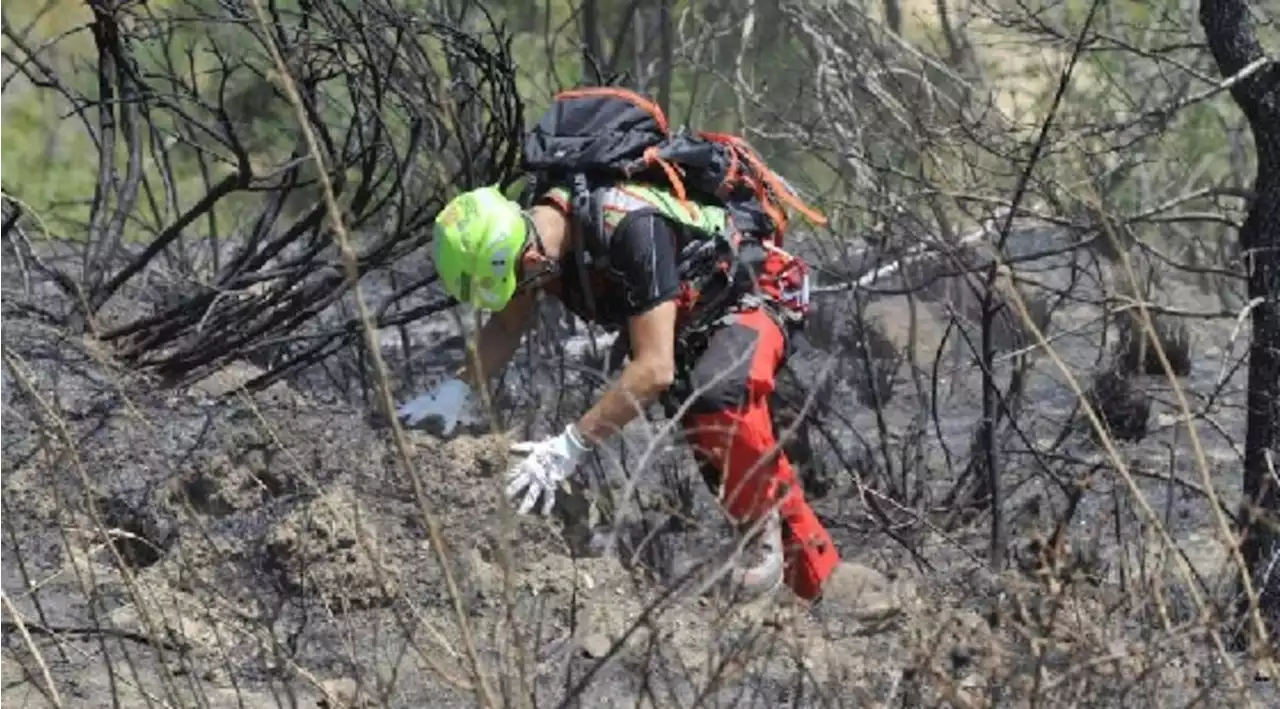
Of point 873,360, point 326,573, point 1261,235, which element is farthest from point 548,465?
point 873,360

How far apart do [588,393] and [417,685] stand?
281 centimetres

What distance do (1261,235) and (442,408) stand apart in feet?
6.13

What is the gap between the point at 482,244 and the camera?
5.09m

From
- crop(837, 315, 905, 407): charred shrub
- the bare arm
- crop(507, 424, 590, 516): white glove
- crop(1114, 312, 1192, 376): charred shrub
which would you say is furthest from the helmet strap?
crop(1114, 312, 1192, 376): charred shrub

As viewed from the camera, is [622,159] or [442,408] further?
[442,408]

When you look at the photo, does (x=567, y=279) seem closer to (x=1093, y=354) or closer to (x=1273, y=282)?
(x=1273, y=282)

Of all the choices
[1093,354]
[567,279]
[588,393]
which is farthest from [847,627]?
[1093,354]

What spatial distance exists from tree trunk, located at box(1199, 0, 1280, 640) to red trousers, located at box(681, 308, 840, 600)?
3.28 ft

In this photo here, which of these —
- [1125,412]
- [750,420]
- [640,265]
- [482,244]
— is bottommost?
[1125,412]

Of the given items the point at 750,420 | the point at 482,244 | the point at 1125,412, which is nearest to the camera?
the point at 482,244

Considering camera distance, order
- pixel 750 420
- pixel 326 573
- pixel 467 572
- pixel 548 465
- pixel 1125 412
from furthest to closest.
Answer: pixel 1125 412, pixel 750 420, pixel 326 573, pixel 548 465, pixel 467 572

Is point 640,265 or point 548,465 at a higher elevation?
point 640,265

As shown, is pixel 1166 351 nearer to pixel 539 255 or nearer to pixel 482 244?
pixel 539 255

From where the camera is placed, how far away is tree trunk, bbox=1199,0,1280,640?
17.2 ft
